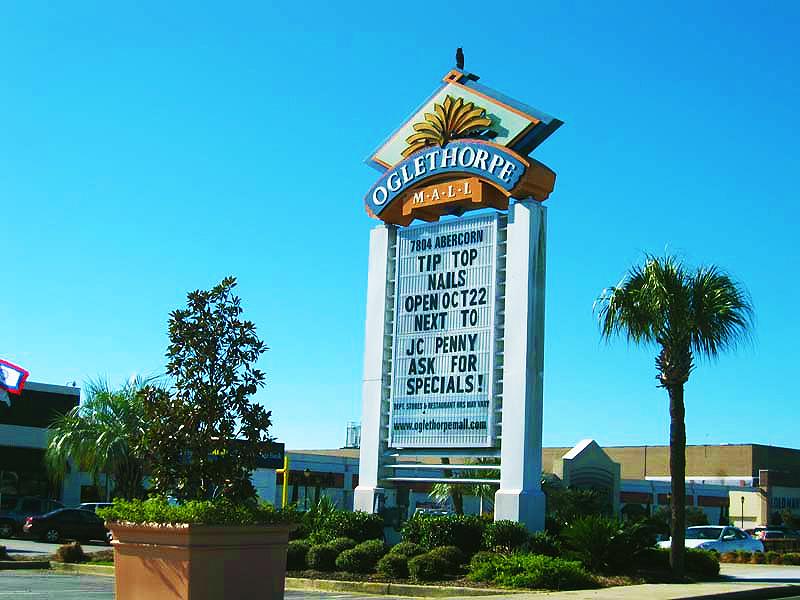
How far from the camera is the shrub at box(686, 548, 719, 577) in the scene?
23938 millimetres

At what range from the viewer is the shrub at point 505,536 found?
2248 cm

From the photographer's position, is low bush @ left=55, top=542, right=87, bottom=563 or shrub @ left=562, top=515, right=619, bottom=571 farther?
low bush @ left=55, top=542, right=87, bottom=563

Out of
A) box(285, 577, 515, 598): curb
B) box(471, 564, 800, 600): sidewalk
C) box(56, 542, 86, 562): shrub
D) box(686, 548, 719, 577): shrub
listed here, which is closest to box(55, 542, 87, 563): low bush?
box(56, 542, 86, 562): shrub

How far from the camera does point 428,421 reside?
84.9 feet

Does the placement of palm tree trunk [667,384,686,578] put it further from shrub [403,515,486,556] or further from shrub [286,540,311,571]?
shrub [286,540,311,571]

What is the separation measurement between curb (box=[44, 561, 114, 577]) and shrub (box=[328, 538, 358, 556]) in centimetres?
585

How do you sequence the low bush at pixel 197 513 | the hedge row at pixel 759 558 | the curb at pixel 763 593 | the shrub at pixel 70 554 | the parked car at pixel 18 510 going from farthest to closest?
the parked car at pixel 18 510 < the hedge row at pixel 759 558 < the shrub at pixel 70 554 < the curb at pixel 763 593 < the low bush at pixel 197 513

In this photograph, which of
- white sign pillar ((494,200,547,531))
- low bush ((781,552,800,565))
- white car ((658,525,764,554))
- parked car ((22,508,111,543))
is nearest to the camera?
white sign pillar ((494,200,547,531))

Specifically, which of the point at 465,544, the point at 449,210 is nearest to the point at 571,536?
the point at 465,544

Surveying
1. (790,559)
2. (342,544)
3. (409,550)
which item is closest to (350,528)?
(342,544)

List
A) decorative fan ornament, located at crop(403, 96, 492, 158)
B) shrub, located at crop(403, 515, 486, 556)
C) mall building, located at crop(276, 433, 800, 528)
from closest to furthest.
Result: shrub, located at crop(403, 515, 486, 556)
decorative fan ornament, located at crop(403, 96, 492, 158)
mall building, located at crop(276, 433, 800, 528)

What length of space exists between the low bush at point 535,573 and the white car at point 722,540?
17421mm

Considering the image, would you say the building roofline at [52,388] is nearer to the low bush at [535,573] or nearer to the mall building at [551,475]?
the mall building at [551,475]

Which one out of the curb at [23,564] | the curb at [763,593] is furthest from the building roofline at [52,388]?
the curb at [763,593]
